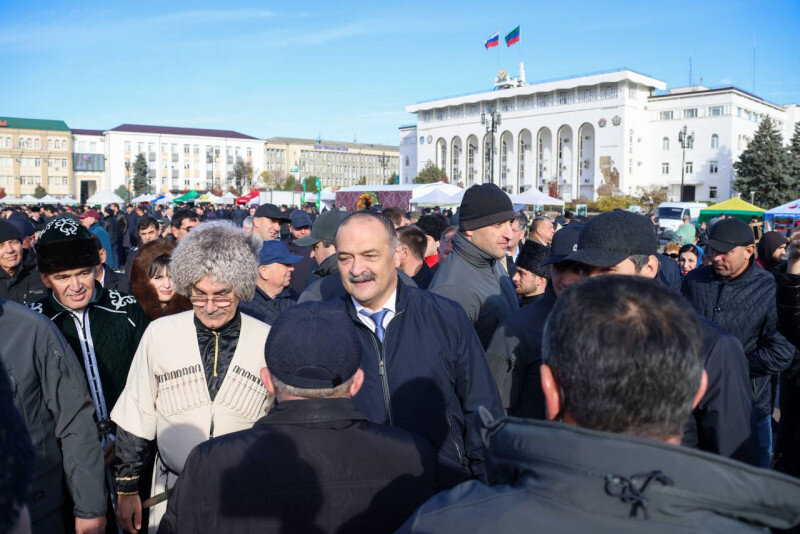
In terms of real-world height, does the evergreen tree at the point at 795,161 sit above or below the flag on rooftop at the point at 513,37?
below

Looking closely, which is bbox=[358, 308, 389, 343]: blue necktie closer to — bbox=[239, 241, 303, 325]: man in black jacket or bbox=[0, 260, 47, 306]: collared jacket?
bbox=[239, 241, 303, 325]: man in black jacket

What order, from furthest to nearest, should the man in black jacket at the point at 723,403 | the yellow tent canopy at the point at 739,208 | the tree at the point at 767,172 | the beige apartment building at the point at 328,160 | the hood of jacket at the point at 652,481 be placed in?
the beige apartment building at the point at 328,160 < the tree at the point at 767,172 < the yellow tent canopy at the point at 739,208 < the man in black jacket at the point at 723,403 < the hood of jacket at the point at 652,481

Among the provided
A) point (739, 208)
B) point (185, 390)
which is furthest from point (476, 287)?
point (739, 208)

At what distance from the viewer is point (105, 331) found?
10.6ft

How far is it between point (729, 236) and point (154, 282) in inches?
156

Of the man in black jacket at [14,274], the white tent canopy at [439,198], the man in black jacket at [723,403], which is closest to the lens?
the man in black jacket at [723,403]

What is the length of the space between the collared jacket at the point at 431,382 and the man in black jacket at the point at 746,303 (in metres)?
2.35

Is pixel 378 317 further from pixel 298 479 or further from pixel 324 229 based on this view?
pixel 324 229

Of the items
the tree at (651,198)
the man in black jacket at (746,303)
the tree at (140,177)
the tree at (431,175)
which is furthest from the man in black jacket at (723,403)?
the tree at (140,177)

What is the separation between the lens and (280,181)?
105125 mm

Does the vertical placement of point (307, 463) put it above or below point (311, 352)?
below

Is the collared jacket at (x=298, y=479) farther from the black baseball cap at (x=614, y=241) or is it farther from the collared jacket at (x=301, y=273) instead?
the collared jacket at (x=301, y=273)

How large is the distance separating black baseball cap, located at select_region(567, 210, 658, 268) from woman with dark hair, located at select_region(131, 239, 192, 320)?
230 centimetres

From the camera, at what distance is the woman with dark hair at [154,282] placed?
12.6 ft
